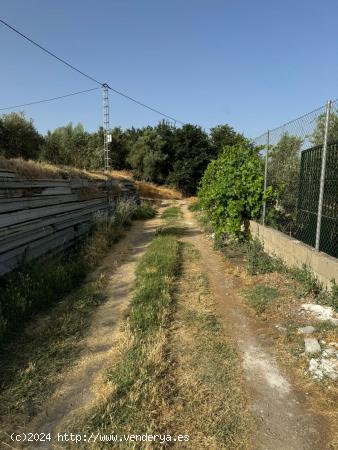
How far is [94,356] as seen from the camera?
3721 millimetres

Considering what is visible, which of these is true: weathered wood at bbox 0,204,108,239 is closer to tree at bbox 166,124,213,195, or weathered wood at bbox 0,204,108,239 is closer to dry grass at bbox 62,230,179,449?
dry grass at bbox 62,230,179,449

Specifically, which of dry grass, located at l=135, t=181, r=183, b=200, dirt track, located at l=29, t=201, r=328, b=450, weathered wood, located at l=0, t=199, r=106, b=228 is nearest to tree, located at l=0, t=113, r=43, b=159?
dry grass, located at l=135, t=181, r=183, b=200

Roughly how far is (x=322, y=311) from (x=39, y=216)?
518 centimetres

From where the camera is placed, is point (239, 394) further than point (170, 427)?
Yes

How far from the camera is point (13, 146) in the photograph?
22.8 meters

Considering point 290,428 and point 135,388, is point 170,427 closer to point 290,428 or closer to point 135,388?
point 135,388

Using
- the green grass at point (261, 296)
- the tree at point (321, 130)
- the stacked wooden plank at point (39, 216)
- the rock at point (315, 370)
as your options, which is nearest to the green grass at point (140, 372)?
the green grass at point (261, 296)

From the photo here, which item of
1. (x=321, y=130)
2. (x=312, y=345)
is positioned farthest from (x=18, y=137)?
(x=312, y=345)

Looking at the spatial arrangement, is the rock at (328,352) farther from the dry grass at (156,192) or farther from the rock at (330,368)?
the dry grass at (156,192)

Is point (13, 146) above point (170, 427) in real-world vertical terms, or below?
above

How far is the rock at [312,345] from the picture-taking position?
12.1 ft

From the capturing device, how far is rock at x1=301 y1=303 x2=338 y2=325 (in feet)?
14.4

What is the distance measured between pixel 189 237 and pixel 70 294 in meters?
6.17

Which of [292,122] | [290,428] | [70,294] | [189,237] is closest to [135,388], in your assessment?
[290,428]
